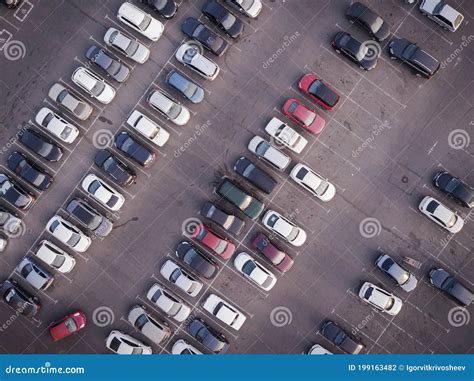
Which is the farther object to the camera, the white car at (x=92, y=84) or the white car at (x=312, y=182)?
the white car at (x=312, y=182)

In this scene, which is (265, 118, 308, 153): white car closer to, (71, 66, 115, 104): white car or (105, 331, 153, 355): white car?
(71, 66, 115, 104): white car

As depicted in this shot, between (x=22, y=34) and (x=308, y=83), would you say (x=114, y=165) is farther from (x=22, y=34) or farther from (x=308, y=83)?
(x=308, y=83)

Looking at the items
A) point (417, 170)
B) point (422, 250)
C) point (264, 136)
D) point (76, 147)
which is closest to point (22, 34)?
point (76, 147)

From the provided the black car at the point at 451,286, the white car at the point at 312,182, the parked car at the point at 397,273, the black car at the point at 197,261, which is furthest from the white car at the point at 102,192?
the black car at the point at 451,286

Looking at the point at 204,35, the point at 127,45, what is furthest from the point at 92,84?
the point at 204,35

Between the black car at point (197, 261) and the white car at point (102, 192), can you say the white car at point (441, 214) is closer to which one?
the black car at point (197, 261)

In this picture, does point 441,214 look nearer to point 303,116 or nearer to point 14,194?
point 303,116
